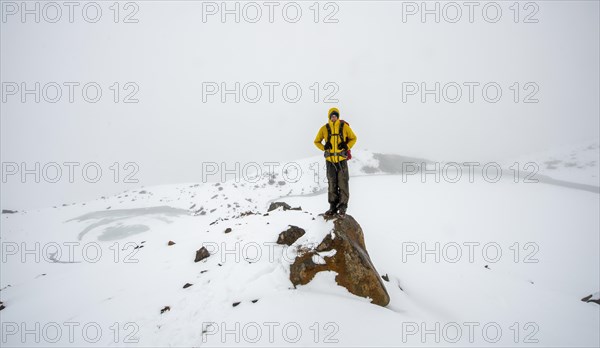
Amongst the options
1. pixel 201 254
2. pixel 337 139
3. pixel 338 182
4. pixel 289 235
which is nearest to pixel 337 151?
pixel 337 139

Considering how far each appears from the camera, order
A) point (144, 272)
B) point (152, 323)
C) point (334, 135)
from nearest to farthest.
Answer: point (152, 323) < point (334, 135) < point (144, 272)

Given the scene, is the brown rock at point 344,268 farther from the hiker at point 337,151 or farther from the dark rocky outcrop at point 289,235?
the dark rocky outcrop at point 289,235

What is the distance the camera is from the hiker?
8156 mm

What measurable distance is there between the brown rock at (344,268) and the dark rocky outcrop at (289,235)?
161cm

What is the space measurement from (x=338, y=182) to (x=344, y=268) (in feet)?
9.22

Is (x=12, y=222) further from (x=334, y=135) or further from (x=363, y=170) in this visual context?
(x=363, y=170)

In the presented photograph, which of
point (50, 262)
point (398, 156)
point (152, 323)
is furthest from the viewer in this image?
point (398, 156)

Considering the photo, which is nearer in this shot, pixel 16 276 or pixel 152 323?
pixel 152 323

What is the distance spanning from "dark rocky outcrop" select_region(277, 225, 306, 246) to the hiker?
5.07ft

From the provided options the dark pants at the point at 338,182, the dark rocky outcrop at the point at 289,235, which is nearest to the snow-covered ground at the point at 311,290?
the dark rocky outcrop at the point at 289,235

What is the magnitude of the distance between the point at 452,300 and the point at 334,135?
6.61 meters

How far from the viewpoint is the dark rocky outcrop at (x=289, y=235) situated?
352 inches

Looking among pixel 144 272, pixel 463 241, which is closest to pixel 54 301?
pixel 144 272

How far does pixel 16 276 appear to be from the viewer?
55.9 ft
